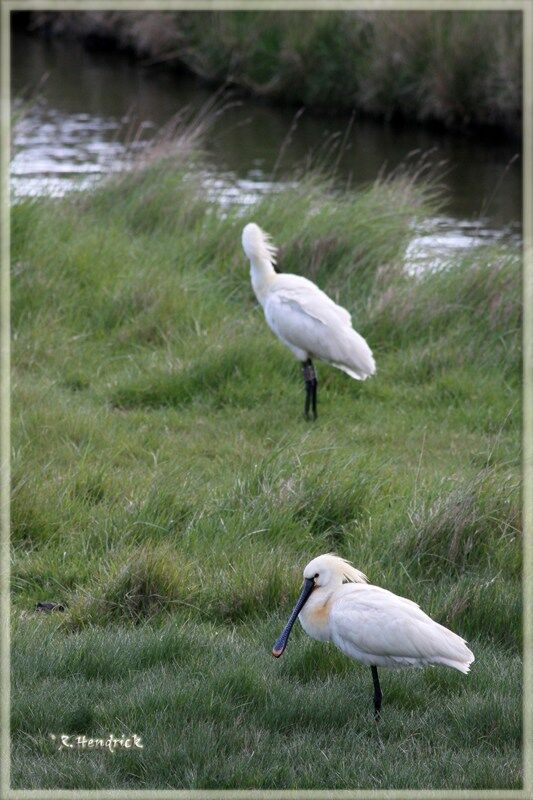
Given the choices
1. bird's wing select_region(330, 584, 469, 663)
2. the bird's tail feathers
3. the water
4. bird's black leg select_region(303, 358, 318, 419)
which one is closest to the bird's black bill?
bird's wing select_region(330, 584, 469, 663)

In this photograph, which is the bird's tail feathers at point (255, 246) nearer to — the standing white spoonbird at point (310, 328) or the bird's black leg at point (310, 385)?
the standing white spoonbird at point (310, 328)

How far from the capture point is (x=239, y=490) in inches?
218

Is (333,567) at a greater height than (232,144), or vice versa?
(333,567)

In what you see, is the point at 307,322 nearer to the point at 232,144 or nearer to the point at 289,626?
the point at 289,626

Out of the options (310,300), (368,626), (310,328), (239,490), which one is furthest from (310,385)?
(368,626)

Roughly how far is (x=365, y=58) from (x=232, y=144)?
306cm

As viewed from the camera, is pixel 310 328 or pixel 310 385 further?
pixel 310 385

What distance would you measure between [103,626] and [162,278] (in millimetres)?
4283

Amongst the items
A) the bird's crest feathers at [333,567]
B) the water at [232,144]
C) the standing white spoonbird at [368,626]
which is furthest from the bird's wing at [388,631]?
the water at [232,144]

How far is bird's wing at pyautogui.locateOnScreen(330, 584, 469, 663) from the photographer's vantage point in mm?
3852

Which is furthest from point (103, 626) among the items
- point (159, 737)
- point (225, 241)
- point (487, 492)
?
point (225, 241)

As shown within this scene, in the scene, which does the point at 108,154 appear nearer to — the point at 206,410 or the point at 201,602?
the point at 206,410

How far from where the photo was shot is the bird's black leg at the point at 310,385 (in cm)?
700

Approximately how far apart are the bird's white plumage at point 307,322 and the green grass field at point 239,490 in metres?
0.31
